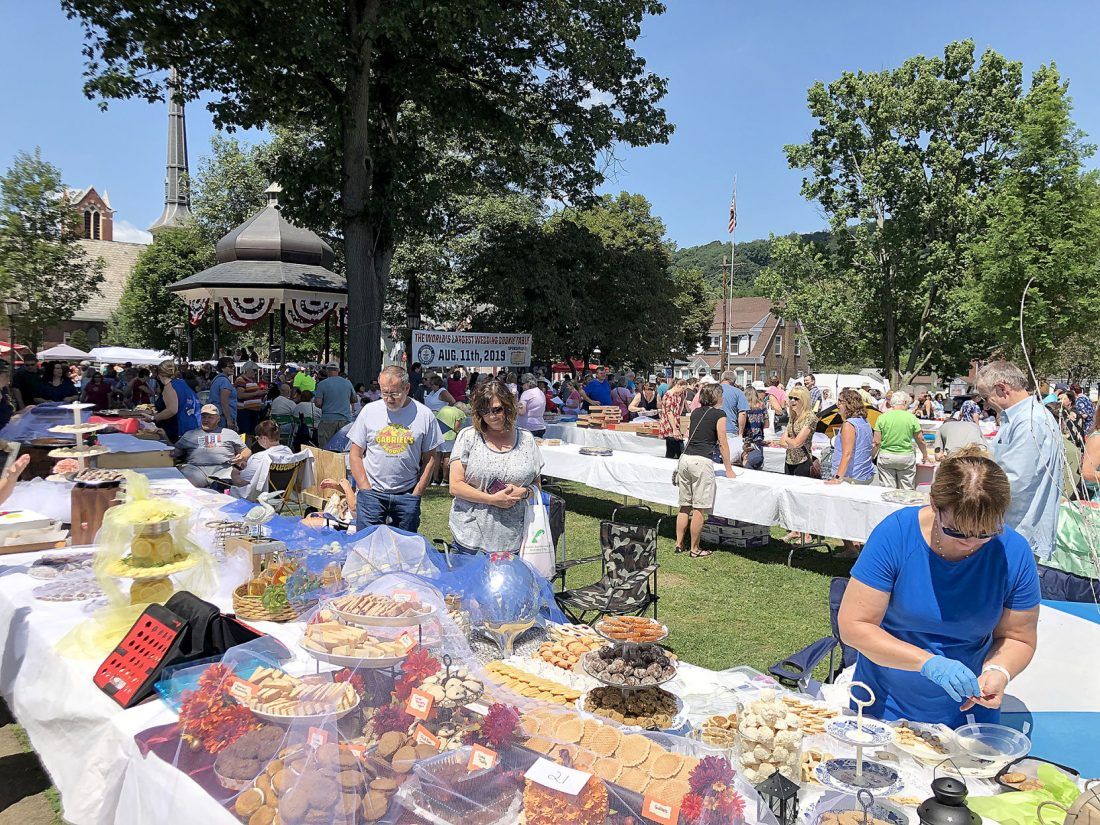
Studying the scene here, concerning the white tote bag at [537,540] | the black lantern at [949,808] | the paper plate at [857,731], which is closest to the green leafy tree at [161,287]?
the white tote bag at [537,540]

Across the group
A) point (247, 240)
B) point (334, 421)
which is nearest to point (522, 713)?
point (334, 421)

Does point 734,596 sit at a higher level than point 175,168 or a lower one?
lower

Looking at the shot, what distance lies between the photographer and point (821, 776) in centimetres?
198

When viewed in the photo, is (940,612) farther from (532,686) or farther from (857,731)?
(532,686)

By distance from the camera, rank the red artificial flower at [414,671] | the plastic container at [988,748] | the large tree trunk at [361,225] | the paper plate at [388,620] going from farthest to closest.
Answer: the large tree trunk at [361,225] → the paper plate at [388,620] → the red artificial flower at [414,671] → the plastic container at [988,748]

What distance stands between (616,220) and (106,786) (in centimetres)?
3853

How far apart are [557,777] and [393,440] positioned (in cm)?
341

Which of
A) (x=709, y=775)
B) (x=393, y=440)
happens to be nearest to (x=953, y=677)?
(x=709, y=775)

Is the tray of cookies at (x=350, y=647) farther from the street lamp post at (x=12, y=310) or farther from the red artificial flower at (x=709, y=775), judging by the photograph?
the street lamp post at (x=12, y=310)

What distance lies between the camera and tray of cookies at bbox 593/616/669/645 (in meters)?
2.80

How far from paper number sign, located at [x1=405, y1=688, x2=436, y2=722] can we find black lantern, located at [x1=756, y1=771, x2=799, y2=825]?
3.07ft

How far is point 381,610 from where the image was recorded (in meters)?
2.65

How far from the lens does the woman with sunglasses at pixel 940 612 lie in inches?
87.1

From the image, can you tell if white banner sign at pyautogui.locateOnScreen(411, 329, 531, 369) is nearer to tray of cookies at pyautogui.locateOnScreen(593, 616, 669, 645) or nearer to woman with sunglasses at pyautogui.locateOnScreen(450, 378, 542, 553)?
woman with sunglasses at pyautogui.locateOnScreen(450, 378, 542, 553)
